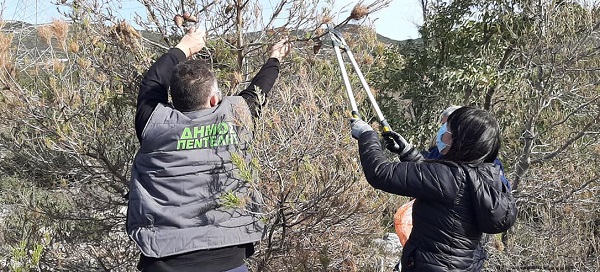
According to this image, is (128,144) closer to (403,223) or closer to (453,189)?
(403,223)

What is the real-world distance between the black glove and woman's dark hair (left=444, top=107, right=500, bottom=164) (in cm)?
26

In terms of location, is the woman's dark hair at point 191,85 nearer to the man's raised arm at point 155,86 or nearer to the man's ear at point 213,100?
the man's ear at point 213,100

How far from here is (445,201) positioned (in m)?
2.21

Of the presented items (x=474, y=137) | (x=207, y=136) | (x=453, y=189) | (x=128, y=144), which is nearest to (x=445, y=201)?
(x=453, y=189)

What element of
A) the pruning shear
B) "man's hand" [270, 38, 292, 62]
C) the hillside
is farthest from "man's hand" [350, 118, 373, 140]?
the hillside

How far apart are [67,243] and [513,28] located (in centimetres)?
641

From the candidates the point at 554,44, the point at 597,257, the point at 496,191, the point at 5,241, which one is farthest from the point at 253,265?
the point at 554,44

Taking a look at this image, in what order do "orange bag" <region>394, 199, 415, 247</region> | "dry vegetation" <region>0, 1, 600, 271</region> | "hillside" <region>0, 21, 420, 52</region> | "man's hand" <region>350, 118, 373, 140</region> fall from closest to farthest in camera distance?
1. "man's hand" <region>350, 118, 373, 140</region>
2. "dry vegetation" <region>0, 1, 600, 271</region>
3. "orange bag" <region>394, 199, 415, 247</region>
4. "hillside" <region>0, 21, 420, 52</region>

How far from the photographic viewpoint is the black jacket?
2164 mm

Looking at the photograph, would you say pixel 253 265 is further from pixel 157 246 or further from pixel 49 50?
pixel 49 50

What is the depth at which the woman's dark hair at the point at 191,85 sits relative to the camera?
208 centimetres

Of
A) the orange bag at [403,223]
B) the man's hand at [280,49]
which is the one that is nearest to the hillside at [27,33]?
the man's hand at [280,49]

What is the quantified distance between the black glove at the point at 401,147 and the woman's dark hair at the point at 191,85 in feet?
3.10

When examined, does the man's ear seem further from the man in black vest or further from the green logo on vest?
the green logo on vest
